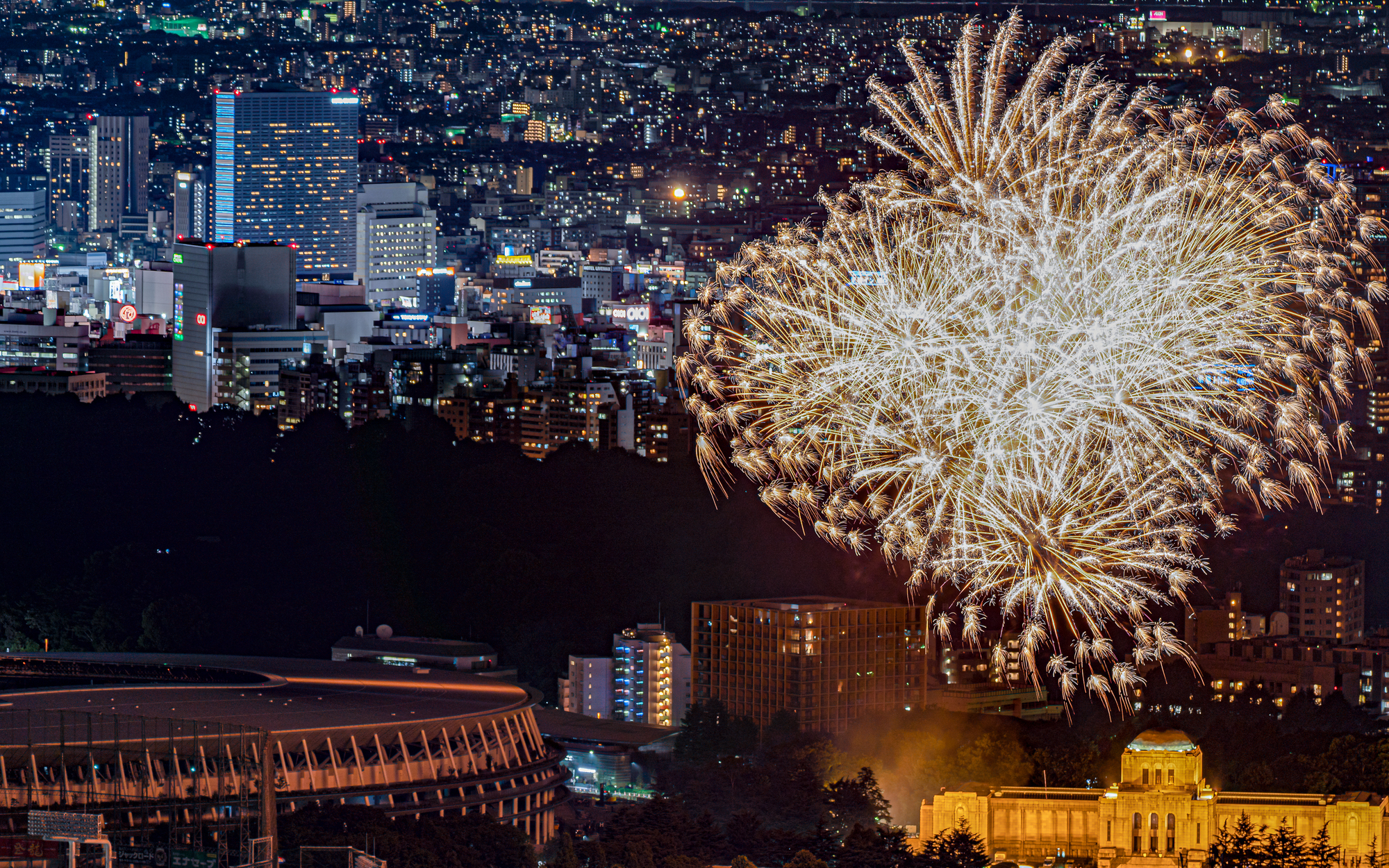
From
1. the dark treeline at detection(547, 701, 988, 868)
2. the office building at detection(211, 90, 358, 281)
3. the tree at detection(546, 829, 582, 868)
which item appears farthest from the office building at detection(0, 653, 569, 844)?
the office building at detection(211, 90, 358, 281)

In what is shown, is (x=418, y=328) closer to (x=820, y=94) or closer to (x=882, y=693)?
(x=820, y=94)

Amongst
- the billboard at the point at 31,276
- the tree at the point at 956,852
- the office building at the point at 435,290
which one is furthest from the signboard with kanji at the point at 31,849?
the office building at the point at 435,290

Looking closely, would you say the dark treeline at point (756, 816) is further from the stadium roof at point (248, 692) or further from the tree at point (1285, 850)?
the tree at point (1285, 850)

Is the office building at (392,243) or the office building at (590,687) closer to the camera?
the office building at (590,687)

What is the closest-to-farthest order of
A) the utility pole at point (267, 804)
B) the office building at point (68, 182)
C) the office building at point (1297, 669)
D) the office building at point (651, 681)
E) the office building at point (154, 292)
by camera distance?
the utility pole at point (267, 804), the office building at point (651, 681), the office building at point (1297, 669), the office building at point (154, 292), the office building at point (68, 182)

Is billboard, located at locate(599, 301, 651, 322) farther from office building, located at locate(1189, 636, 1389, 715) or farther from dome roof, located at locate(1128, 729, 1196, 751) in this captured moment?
dome roof, located at locate(1128, 729, 1196, 751)

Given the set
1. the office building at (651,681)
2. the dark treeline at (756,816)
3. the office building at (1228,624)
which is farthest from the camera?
the office building at (1228,624)

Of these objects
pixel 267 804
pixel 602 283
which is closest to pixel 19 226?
pixel 602 283
